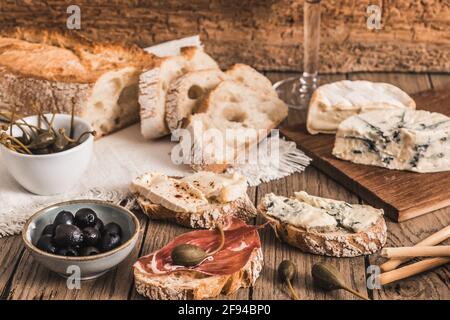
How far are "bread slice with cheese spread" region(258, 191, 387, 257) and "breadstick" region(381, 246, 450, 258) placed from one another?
14cm

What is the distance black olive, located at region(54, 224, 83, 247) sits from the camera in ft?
8.68

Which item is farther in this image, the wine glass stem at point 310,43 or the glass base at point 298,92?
the glass base at point 298,92

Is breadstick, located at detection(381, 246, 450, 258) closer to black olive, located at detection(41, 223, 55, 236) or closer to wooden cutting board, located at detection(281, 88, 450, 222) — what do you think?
wooden cutting board, located at detection(281, 88, 450, 222)

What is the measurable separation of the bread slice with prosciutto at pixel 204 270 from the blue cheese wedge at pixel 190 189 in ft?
0.73

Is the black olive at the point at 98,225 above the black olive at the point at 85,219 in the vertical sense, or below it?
below

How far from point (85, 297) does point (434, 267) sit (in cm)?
125

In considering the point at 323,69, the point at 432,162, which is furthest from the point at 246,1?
the point at 432,162

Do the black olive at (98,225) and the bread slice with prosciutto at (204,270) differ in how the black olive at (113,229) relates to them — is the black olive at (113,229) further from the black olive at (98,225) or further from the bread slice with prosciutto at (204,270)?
the bread slice with prosciutto at (204,270)

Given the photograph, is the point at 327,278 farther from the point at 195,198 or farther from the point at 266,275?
the point at 195,198

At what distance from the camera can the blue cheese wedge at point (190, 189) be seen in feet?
10.00

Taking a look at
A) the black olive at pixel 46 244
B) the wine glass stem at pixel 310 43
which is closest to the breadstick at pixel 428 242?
the black olive at pixel 46 244

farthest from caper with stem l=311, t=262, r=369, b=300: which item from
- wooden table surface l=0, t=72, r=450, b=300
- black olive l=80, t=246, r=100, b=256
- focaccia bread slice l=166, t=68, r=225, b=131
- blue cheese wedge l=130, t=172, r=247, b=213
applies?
focaccia bread slice l=166, t=68, r=225, b=131

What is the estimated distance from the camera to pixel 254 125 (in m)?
3.71

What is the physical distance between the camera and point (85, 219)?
2.76m
